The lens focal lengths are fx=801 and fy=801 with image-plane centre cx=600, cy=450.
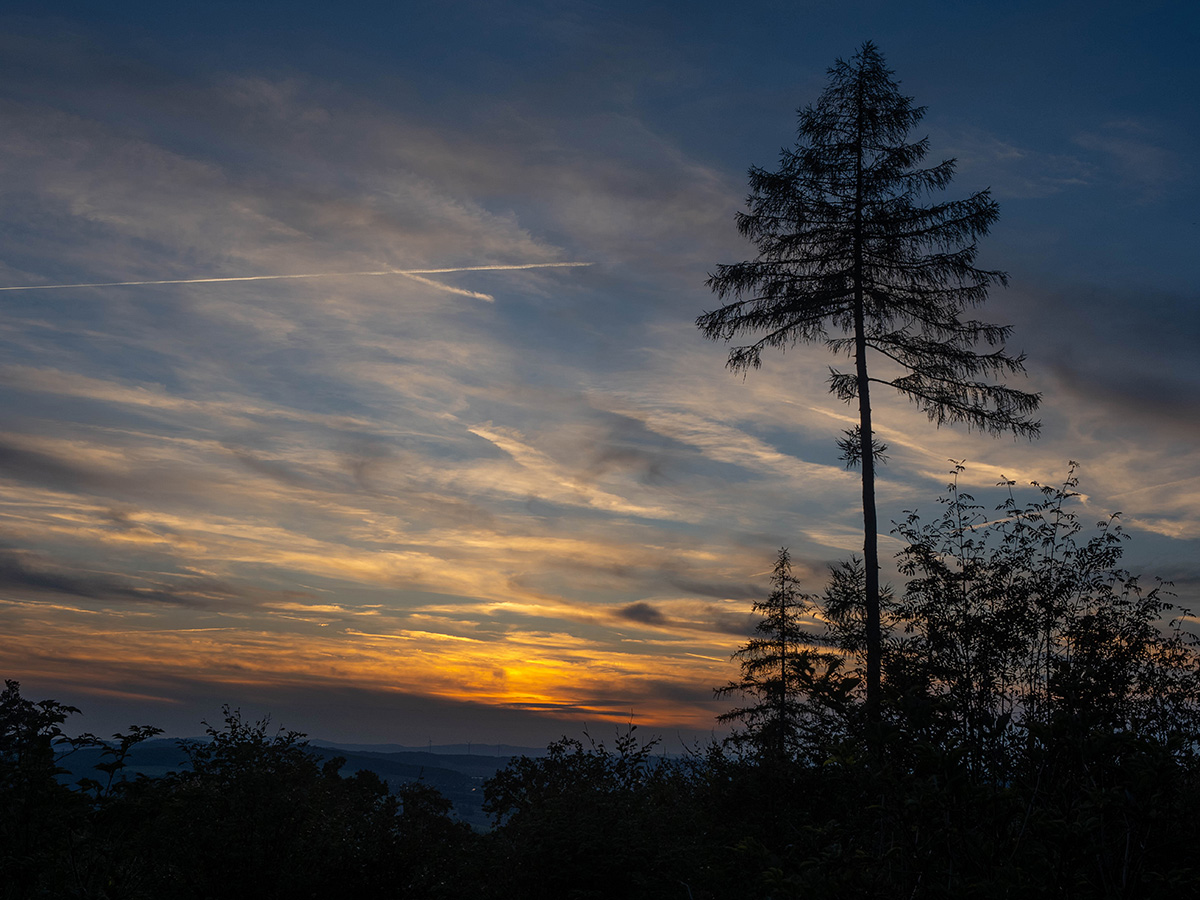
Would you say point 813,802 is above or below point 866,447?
below

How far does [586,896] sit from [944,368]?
45.5 feet

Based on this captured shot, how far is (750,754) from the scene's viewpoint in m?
14.0

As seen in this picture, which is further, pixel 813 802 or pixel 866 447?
pixel 866 447

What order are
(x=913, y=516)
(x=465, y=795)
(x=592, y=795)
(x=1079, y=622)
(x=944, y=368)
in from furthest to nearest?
1. (x=465, y=795)
2. (x=944, y=368)
3. (x=913, y=516)
4. (x=1079, y=622)
5. (x=592, y=795)

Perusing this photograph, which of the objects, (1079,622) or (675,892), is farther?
(1079,622)

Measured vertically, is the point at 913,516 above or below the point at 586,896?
above

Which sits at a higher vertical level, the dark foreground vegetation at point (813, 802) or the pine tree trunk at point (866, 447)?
the pine tree trunk at point (866, 447)

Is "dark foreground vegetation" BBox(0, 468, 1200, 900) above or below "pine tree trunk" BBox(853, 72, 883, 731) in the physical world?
below

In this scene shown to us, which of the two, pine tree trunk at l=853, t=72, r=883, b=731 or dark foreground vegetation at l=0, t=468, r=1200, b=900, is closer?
dark foreground vegetation at l=0, t=468, r=1200, b=900

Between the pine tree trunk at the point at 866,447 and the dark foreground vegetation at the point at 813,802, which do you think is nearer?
the dark foreground vegetation at the point at 813,802

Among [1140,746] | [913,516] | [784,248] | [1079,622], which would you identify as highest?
[784,248]

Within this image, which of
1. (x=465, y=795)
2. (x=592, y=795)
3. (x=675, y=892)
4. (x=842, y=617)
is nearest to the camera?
(x=675, y=892)

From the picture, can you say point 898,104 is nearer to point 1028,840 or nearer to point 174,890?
point 1028,840

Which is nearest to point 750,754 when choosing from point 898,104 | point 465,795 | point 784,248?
point 784,248
